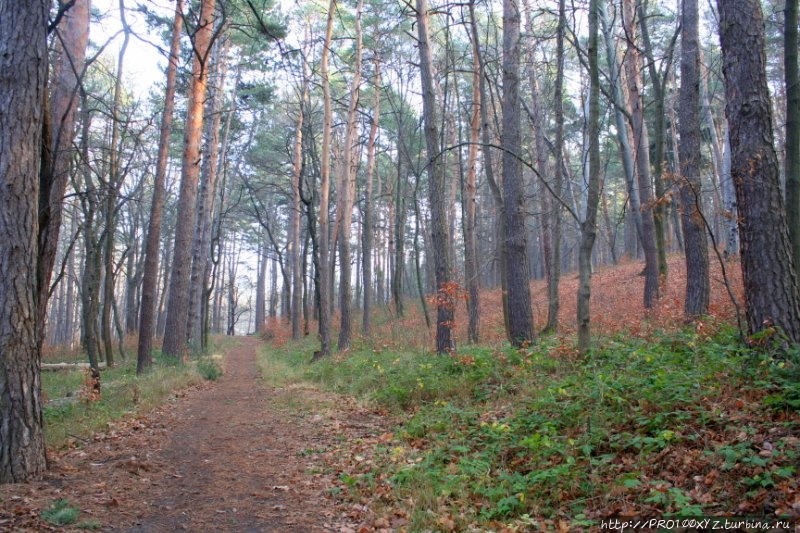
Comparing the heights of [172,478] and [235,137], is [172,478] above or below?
below

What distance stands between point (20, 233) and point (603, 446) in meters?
5.57

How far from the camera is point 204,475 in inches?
214

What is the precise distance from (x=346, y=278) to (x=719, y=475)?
15.0 m

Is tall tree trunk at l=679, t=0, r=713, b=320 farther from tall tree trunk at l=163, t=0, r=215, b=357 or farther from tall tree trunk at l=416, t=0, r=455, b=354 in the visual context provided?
tall tree trunk at l=163, t=0, r=215, b=357

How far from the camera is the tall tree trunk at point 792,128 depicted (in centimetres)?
613

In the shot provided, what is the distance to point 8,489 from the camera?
4.31 metres

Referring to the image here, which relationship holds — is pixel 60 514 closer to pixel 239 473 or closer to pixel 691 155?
pixel 239 473

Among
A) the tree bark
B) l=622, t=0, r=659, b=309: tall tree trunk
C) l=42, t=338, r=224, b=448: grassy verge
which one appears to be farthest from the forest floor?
the tree bark

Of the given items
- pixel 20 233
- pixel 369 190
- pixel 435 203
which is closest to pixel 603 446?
pixel 20 233

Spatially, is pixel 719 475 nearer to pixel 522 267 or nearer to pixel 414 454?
pixel 414 454

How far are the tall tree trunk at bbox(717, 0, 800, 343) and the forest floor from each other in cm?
473

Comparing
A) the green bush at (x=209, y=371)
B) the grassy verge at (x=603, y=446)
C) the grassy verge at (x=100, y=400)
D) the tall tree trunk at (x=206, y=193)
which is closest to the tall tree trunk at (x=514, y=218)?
the grassy verge at (x=603, y=446)

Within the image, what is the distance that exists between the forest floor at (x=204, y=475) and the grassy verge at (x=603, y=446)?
57 centimetres

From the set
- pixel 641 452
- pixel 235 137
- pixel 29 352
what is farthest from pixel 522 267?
pixel 235 137
